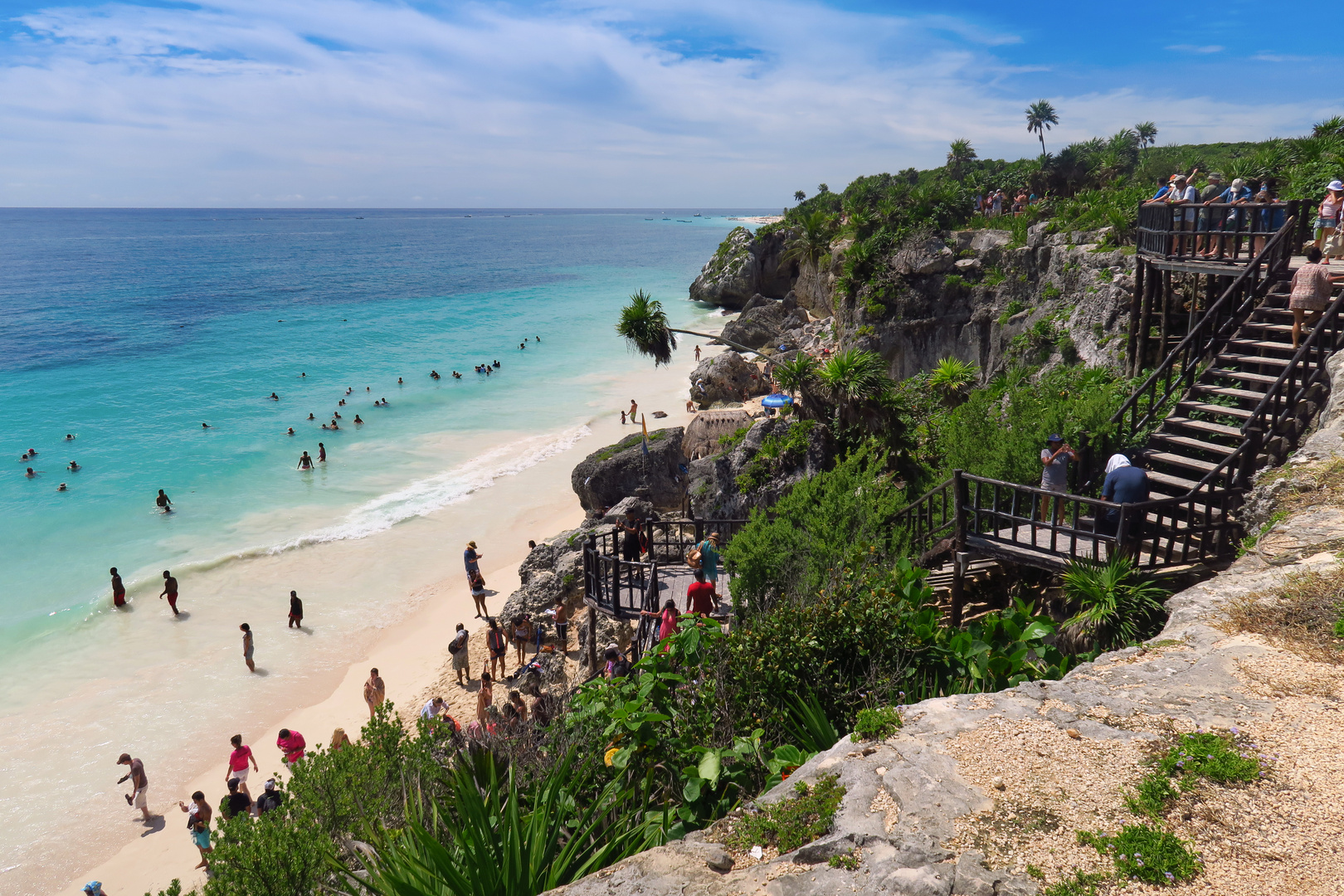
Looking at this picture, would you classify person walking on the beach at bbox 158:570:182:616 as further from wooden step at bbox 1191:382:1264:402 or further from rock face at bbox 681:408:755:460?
wooden step at bbox 1191:382:1264:402

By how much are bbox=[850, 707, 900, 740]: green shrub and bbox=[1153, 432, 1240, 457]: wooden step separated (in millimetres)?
6511

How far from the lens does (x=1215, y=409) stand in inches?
392

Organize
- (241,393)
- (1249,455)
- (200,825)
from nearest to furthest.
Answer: (1249,455) < (200,825) < (241,393)

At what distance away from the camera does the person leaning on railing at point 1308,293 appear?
9.69 m

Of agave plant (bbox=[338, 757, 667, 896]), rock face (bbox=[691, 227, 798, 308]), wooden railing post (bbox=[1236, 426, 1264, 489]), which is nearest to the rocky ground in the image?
agave plant (bbox=[338, 757, 667, 896])

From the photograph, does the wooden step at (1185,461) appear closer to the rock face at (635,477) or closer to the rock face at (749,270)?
the rock face at (635,477)

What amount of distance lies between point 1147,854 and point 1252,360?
8.66 metres

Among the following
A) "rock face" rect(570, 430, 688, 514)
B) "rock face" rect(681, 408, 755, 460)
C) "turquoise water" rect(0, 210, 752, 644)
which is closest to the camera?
"rock face" rect(681, 408, 755, 460)

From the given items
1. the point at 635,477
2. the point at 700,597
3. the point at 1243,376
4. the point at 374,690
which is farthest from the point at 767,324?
the point at 700,597

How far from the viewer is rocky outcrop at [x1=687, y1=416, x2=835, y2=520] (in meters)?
16.8

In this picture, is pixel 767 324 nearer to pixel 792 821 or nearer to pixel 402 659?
pixel 402 659

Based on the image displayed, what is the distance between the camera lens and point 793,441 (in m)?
16.9

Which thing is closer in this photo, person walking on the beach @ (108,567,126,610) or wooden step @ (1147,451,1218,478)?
wooden step @ (1147,451,1218,478)

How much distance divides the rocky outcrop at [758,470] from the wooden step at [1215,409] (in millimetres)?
6955
